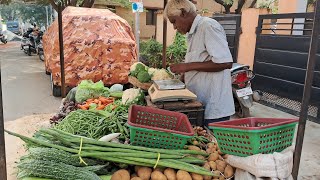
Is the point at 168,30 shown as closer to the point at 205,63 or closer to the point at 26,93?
the point at 26,93

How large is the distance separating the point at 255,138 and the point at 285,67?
4.42 m

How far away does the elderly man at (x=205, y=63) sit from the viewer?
8.10 feet

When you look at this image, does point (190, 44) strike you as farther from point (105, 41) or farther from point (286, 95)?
point (105, 41)

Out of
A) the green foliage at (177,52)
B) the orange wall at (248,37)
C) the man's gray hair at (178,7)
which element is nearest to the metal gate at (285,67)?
the orange wall at (248,37)

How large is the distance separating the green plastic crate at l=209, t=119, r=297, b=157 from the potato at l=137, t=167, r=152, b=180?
18.2 inches

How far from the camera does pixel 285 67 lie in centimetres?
561

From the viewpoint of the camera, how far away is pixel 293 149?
6.07 feet

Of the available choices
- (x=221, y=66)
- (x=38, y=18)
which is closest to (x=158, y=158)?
(x=221, y=66)

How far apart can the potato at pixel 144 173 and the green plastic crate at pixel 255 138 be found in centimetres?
46

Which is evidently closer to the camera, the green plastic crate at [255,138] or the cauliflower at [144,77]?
the green plastic crate at [255,138]

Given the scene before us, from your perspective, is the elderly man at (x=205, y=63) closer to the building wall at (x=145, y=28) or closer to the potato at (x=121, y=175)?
the potato at (x=121, y=175)

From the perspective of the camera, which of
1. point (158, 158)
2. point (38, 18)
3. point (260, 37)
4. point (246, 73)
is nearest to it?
point (158, 158)

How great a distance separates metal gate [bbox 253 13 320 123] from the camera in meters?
5.16

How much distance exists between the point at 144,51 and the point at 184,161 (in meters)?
9.00
